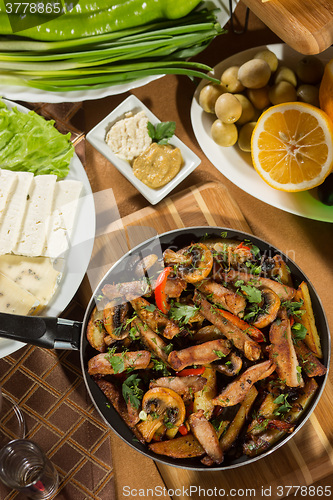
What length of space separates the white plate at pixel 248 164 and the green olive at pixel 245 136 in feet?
0.16

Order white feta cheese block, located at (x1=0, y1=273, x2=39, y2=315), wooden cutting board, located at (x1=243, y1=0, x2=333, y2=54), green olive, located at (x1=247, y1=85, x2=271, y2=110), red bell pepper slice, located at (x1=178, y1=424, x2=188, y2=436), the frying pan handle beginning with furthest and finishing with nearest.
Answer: green olive, located at (x1=247, y1=85, x2=271, y2=110) < white feta cheese block, located at (x1=0, y1=273, x2=39, y2=315) < red bell pepper slice, located at (x1=178, y1=424, x2=188, y2=436) < the frying pan handle < wooden cutting board, located at (x1=243, y1=0, x2=333, y2=54)

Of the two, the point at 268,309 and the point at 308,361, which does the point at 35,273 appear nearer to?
the point at 268,309

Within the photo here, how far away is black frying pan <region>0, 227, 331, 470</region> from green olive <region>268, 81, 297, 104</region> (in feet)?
1.79

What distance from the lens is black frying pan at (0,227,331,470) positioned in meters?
1.47

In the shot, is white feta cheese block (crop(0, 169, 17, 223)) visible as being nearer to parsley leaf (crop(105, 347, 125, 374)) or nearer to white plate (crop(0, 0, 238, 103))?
white plate (crop(0, 0, 238, 103))

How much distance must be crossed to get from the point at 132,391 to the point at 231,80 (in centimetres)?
119

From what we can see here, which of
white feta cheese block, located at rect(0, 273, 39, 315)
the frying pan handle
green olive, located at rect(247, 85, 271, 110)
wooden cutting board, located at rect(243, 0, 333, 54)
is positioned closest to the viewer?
wooden cutting board, located at rect(243, 0, 333, 54)

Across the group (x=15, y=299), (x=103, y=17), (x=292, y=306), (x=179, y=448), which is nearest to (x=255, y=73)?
(x=103, y=17)

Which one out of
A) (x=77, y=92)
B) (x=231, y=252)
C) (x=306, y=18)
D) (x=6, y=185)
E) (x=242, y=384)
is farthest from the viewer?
(x=77, y=92)

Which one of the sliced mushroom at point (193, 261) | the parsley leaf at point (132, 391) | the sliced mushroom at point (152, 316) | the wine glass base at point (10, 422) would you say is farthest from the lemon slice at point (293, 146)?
A: the wine glass base at point (10, 422)

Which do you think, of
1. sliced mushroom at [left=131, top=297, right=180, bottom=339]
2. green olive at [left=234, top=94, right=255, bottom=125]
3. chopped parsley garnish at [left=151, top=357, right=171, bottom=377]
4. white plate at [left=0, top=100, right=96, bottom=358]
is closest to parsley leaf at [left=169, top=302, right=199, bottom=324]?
sliced mushroom at [left=131, top=297, right=180, bottom=339]

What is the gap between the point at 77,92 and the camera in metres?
1.79

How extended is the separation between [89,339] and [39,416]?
0.44m

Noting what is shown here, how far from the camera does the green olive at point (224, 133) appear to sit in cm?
174
